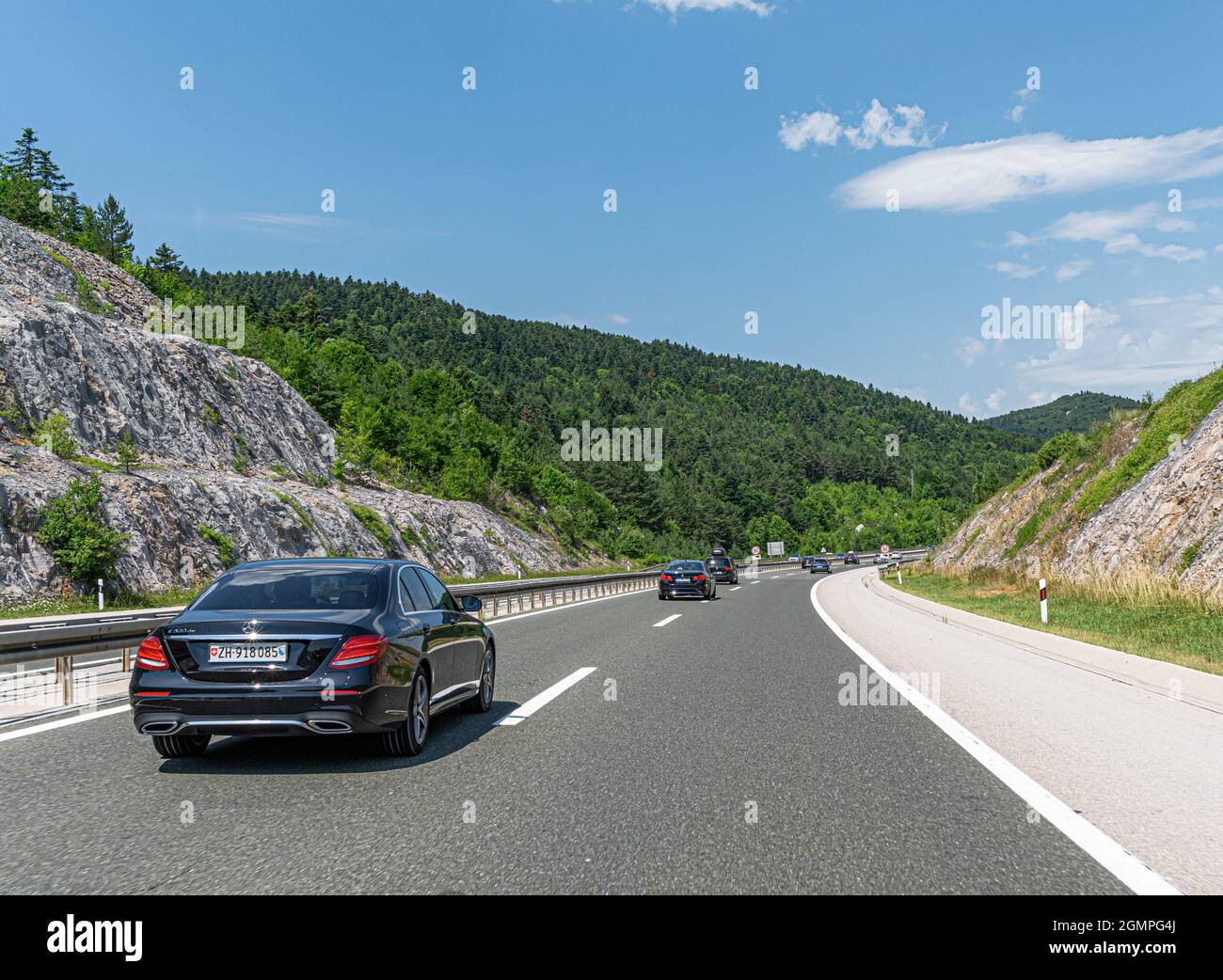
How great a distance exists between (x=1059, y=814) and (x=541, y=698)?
5.62 meters

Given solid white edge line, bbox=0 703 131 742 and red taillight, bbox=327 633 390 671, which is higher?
red taillight, bbox=327 633 390 671

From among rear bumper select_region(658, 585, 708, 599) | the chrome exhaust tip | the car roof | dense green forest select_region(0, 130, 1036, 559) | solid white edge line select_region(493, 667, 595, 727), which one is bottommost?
rear bumper select_region(658, 585, 708, 599)

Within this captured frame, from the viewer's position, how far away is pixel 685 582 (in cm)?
3170

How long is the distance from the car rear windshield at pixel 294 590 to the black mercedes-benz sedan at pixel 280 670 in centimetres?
2

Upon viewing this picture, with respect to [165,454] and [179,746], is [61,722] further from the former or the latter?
[165,454]

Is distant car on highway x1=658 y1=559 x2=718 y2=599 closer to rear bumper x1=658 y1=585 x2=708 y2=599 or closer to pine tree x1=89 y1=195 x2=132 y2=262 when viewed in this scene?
rear bumper x1=658 y1=585 x2=708 y2=599

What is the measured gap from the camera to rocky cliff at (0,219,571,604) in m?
33.3

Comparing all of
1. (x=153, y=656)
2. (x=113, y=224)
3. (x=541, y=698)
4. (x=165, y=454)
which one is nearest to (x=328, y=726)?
(x=153, y=656)

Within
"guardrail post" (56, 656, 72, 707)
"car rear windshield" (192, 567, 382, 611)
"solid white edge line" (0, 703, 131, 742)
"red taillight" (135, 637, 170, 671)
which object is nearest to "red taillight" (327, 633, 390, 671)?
"car rear windshield" (192, 567, 382, 611)

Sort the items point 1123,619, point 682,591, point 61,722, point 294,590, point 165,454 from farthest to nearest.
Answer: point 165,454 < point 682,591 < point 1123,619 < point 61,722 < point 294,590

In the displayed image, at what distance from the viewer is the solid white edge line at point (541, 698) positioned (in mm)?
8766

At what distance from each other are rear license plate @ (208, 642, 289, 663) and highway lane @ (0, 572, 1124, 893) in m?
0.77

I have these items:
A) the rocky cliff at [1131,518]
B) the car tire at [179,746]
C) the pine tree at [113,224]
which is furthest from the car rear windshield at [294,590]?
the pine tree at [113,224]
